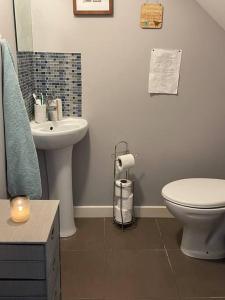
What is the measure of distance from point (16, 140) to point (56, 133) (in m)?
0.43

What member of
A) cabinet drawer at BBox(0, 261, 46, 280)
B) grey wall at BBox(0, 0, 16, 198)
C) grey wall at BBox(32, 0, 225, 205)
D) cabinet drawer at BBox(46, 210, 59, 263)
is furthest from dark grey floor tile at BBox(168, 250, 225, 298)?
grey wall at BBox(0, 0, 16, 198)

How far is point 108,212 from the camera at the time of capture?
102 inches

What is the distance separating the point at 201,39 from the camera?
88.1 inches

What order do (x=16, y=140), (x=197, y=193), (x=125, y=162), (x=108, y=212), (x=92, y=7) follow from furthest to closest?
(x=108, y=212) → (x=125, y=162) → (x=92, y=7) → (x=197, y=193) → (x=16, y=140)

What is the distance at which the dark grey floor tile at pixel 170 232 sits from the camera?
7.39ft

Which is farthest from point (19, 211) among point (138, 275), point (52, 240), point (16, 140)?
point (138, 275)

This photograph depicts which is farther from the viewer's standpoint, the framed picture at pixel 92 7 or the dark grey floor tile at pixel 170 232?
the dark grey floor tile at pixel 170 232

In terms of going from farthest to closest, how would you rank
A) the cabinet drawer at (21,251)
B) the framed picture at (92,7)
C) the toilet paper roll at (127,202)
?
the toilet paper roll at (127,202) < the framed picture at (92,7) < the cabinet drawer at (21,251)

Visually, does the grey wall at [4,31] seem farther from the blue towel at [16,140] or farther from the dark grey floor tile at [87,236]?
the dark grey floor tile at [87,236]

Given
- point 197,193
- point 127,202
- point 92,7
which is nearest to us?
point 197,193

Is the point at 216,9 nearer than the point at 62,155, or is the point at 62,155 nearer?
Result: the point at 216,9

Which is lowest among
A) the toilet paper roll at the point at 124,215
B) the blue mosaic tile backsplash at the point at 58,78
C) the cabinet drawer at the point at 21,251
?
the toilet paper roll at the point at 124,215

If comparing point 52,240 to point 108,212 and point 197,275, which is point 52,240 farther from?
point 108,212

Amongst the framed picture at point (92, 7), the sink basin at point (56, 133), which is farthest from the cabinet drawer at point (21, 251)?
the framed picture at point (92, 7)
